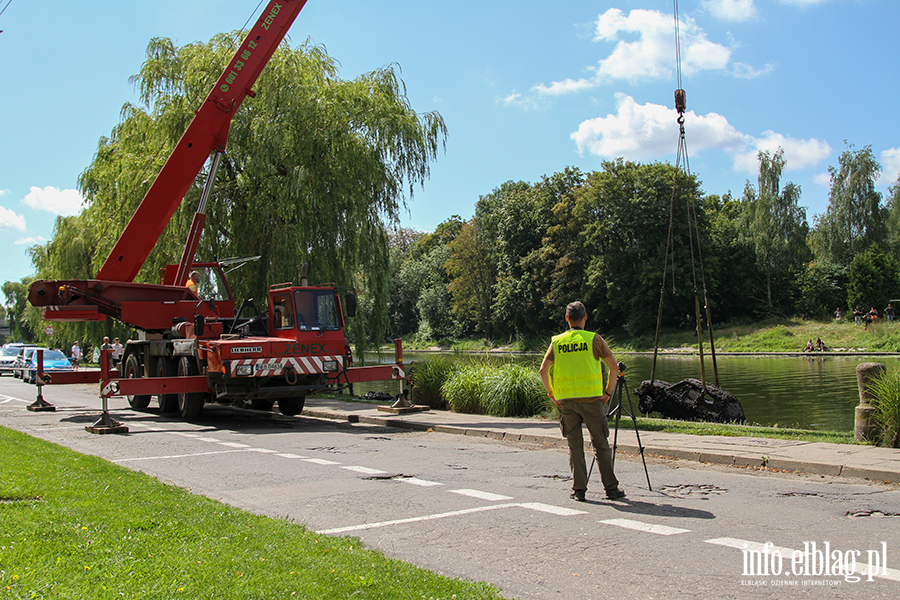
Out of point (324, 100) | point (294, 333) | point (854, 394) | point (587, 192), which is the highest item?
point (587, 192)

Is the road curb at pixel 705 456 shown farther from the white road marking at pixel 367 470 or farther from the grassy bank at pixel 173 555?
the grassy bank at pixel 173 555

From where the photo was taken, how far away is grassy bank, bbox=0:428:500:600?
4145 mm

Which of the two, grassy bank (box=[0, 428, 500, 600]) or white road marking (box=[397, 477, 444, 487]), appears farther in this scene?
white road marking (box=[397, 477, 444, 487])

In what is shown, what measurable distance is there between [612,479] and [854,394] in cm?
1731

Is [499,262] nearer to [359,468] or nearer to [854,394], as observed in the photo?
[854,394]

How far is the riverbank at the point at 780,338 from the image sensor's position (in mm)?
43719

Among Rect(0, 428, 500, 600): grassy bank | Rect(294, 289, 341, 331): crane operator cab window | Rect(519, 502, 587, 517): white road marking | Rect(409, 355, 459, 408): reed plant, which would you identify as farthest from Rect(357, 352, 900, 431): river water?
Rect(0, 428, 500, 600): grassy bank

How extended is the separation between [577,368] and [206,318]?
11.1 metres

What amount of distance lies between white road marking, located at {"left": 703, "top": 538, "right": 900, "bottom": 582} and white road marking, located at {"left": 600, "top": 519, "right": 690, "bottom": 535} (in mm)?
353

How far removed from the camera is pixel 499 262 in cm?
7988

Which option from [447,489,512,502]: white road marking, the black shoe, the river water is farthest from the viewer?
the river water

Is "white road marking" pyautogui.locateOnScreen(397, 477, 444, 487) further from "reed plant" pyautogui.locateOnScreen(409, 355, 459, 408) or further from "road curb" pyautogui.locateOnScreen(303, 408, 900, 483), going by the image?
"reed plant" pyautogui.locateOnScreen(409, 355, 459, 408)

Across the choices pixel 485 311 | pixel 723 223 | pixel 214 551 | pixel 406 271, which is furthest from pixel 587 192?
pixel 214 551

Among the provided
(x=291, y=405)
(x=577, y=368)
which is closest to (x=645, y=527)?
(x=577, y=368)
